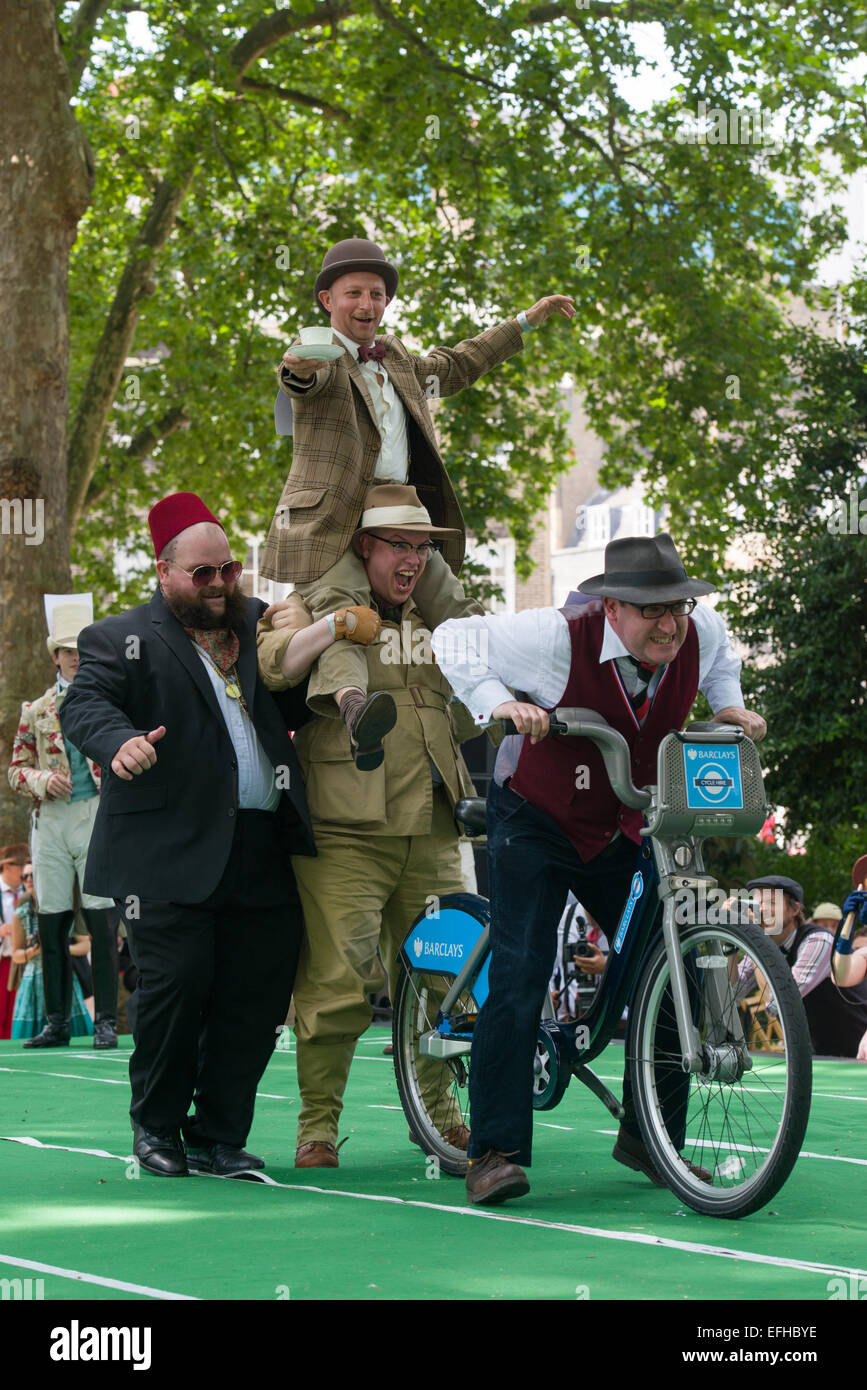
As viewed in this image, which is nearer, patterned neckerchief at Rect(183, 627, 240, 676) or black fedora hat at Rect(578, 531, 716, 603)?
black fedora hat at Rect(578, 531, 716, 603)

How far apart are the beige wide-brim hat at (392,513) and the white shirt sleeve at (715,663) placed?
1106 mm

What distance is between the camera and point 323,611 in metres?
6.19

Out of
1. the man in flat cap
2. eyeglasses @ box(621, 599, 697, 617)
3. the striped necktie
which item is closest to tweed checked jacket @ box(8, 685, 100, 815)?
the man in flat cap

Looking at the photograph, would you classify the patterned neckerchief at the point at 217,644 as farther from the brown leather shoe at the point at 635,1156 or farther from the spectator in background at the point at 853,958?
the spectator in background at the point at 853,958

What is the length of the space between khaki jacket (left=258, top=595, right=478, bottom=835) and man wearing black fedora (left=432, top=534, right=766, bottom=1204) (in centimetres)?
75

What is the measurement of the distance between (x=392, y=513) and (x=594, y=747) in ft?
→ 4.03

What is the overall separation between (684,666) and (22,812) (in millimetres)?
11114

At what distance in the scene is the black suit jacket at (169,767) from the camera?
5.98m

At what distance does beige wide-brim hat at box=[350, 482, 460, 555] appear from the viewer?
20.5ft

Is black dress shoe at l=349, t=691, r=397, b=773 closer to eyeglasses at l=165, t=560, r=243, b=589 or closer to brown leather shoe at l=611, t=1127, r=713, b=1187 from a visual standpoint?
eyeglasses at l=165, t=560, r=243, b=589

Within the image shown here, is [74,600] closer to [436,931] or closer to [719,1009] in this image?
[436,931]

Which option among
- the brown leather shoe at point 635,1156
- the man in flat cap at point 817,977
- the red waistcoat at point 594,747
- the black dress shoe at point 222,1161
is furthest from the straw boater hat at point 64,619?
the red waistcoat at point 594,747
